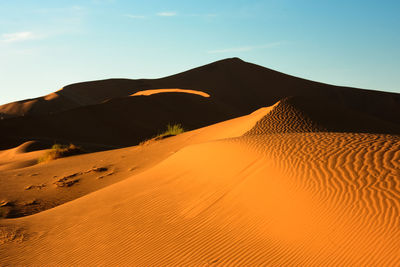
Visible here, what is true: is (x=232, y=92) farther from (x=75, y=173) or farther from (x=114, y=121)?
(x=75, y=173)

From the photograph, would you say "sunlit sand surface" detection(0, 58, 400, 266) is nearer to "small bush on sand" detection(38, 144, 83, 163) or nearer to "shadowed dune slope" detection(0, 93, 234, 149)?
"small bush on sand" detection(38, 144, 83, 163)

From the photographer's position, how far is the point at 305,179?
22.6ft

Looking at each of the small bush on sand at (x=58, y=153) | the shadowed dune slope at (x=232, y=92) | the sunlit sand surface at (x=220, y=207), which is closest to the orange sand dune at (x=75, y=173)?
the sunlit sand surface at (x=220, y=207)

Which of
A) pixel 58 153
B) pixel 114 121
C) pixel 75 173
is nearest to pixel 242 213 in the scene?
pixel 75 173

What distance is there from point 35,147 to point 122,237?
60.1 ft

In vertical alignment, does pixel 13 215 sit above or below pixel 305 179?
below

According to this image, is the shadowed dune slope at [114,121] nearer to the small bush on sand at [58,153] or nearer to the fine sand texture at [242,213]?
the small bush on sand at [58,153]

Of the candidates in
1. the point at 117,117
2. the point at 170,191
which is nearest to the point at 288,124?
the point at 170,191

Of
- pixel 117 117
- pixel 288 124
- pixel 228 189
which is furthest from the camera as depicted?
pixel 117 117

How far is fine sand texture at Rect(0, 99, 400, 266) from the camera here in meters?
5.12

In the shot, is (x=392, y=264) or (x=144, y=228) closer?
(x=392, y=264)

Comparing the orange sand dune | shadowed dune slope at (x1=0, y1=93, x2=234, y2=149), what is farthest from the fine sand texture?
shadowed dune slope at (x1=0, y1=93, x2=234, y2=149)

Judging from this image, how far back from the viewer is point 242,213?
641 centimetres

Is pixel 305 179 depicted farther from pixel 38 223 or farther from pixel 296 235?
pixel 38 223
